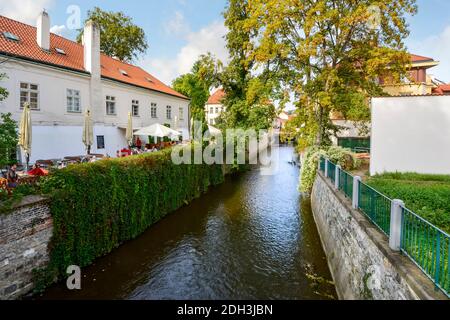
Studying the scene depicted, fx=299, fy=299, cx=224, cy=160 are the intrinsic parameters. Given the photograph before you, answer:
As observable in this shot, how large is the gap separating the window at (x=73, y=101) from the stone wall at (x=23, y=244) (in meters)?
13.4

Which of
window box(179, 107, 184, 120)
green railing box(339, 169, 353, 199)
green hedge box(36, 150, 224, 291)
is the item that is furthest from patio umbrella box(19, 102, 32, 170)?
window box(179, 107, 184, 120)

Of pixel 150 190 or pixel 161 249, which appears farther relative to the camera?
pixel 150 190

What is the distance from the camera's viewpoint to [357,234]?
7.48 m

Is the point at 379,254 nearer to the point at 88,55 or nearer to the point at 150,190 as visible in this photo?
the point at 150,190

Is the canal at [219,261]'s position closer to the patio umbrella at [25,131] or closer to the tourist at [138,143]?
the patio umbrella at [25,131]

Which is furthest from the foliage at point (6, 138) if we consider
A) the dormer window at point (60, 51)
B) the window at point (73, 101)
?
the dormer window at point (60, 51)

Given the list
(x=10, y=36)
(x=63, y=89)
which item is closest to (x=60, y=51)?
(x=10, y=36)

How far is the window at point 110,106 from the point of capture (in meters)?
23.2

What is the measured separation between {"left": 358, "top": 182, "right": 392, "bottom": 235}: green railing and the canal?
102 inches

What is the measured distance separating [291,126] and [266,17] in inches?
286

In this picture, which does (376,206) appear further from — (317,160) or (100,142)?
(100,142)

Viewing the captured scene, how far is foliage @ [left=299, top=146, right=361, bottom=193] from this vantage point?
55.8 feet
